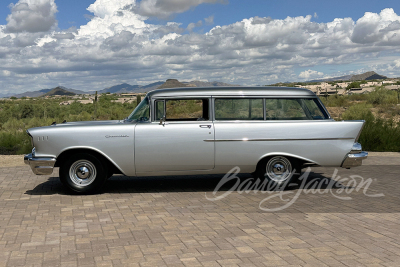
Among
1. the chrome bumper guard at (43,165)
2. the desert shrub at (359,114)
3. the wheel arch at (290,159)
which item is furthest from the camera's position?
the desert shrub at (359,114)

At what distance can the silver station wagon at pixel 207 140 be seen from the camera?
7750mm

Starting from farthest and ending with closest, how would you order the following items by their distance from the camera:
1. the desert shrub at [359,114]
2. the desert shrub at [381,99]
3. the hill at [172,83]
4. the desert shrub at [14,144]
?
the desert shrub at [381,99] < the desert shrub at [359,114] < the desert shrub at [14,144] < the hill at [172,83]

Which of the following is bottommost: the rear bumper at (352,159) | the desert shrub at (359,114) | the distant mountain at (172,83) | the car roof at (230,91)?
the rear bumper at (352,159)

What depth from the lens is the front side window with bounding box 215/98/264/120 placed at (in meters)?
8.08

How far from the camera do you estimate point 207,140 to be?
7.84 m

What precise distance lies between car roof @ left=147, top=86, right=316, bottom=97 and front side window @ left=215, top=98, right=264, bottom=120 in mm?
129

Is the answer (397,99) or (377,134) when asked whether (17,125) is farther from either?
(397,99)

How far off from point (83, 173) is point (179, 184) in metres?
2.04

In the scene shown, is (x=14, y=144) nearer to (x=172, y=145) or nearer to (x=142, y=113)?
(x=142, y=113)

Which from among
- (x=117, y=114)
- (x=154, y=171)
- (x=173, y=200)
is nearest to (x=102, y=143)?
(x=154, y=171)

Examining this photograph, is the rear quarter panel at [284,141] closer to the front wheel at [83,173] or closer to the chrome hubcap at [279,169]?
the chrome hubcap at [279,169]

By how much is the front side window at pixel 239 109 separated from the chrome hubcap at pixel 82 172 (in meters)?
2.44

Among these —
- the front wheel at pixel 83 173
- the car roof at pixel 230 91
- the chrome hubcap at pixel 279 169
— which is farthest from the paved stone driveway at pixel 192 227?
the car roof at pixel 230 91

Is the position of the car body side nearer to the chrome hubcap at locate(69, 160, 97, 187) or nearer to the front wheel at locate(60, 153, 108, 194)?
the front wheel at locate(60, 153, 108, 194)
